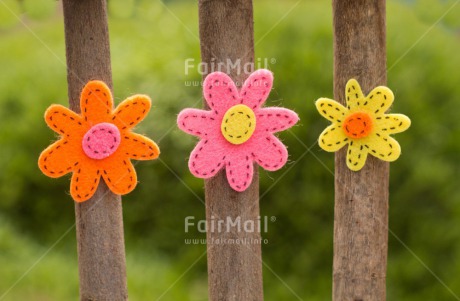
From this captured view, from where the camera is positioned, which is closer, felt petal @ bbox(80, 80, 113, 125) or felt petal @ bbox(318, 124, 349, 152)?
felt petal @ bbox(80, 80, 113, 125)

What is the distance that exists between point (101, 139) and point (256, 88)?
476 mm

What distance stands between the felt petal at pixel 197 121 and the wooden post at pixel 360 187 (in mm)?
406

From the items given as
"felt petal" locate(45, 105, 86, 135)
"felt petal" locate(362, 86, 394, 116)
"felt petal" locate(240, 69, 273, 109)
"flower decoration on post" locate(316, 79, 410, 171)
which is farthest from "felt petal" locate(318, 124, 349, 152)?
"felt petal" locate(45, 105, 86, 135)

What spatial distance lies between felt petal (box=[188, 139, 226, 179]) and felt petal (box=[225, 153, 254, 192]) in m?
0.03

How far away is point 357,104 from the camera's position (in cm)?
250

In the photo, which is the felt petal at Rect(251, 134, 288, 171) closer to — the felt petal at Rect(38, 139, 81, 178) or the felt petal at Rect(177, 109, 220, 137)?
the felt petal at Rect(177, 109, 220, 137)

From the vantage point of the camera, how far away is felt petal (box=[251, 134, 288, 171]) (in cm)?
246

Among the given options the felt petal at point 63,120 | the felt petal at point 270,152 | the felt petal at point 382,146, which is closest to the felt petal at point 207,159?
the felt petal at point 270,152

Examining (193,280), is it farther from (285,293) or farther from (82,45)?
(82,45)

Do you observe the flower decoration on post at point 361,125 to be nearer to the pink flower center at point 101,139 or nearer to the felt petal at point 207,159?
the felt petal at point 207,159

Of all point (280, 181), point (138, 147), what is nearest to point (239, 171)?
point (138, 147)

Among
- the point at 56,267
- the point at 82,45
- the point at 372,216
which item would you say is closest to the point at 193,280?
the point at 56,267

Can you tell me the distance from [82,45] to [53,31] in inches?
89.8

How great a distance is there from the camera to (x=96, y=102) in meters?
2.40
